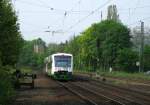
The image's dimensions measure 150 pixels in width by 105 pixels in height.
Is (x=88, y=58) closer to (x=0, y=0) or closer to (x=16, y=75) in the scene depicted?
(x=16, y=75)

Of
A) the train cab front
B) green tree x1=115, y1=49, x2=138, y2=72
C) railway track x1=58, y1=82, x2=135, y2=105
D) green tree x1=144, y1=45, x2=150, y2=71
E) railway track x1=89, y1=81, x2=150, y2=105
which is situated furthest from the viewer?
green tree x1=144, y1=45, x2=150, y2=71

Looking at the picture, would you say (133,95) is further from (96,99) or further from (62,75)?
(62,75)

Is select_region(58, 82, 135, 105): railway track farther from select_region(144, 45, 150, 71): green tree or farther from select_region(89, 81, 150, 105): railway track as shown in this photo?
select_region(144, 45, 150, 71): green tree

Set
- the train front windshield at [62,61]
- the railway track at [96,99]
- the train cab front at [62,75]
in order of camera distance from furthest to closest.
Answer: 1. the train front windshield at [62,61]
2. the train cab front at [62,75]
3. the railway track at [96,99]

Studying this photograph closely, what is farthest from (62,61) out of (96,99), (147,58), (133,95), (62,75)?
(147,58)

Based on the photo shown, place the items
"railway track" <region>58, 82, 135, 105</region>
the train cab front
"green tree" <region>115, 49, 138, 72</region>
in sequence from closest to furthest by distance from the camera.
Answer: "railway track" <region>58, 82, 135, 105</region>, the train cab front, "green tree" <region>115, 49, 138, 72</region>

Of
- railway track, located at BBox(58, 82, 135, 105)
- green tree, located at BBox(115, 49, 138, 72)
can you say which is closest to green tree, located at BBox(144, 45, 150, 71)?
green tree, located at BBox(115, 49, 138, 72)

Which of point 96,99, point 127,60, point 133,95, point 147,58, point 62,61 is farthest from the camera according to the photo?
point 147,58

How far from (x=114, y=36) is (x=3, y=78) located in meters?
96.9

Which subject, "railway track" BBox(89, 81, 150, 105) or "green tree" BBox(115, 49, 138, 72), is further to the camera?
"green tree" BBox(115, 49, 138, 72)

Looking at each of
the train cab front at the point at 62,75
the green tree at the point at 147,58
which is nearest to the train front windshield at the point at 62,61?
the train cab front at the point at 62,75

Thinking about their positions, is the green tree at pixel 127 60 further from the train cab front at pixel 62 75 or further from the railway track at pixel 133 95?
the railway track at pixel 133 95

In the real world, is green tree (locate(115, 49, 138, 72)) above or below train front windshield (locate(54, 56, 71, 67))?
above

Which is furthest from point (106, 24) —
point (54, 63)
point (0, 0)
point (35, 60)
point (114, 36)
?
point (0, 0)
